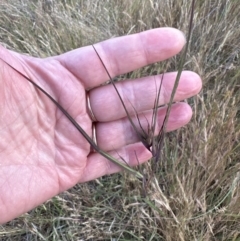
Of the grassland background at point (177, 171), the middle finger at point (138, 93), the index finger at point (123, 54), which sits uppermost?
the index finger at point (123, 54)

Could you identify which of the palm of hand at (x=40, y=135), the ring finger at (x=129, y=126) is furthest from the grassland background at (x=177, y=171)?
the palm of hand at (x=40, y=135)

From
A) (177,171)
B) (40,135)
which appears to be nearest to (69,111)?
(40,135)

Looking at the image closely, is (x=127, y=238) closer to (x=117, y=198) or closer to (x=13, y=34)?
(x=117, y=198)

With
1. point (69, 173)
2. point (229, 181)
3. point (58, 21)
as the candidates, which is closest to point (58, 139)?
point (69, 173)

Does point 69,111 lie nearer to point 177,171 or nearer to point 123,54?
point 123,54

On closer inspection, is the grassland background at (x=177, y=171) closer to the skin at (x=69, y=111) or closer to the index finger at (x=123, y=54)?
the skin at (x=69, y=111)

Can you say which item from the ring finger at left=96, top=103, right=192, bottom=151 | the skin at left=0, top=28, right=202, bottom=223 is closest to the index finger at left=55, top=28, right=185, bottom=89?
the skin at left=0, top=28, right=202, bottom=223
